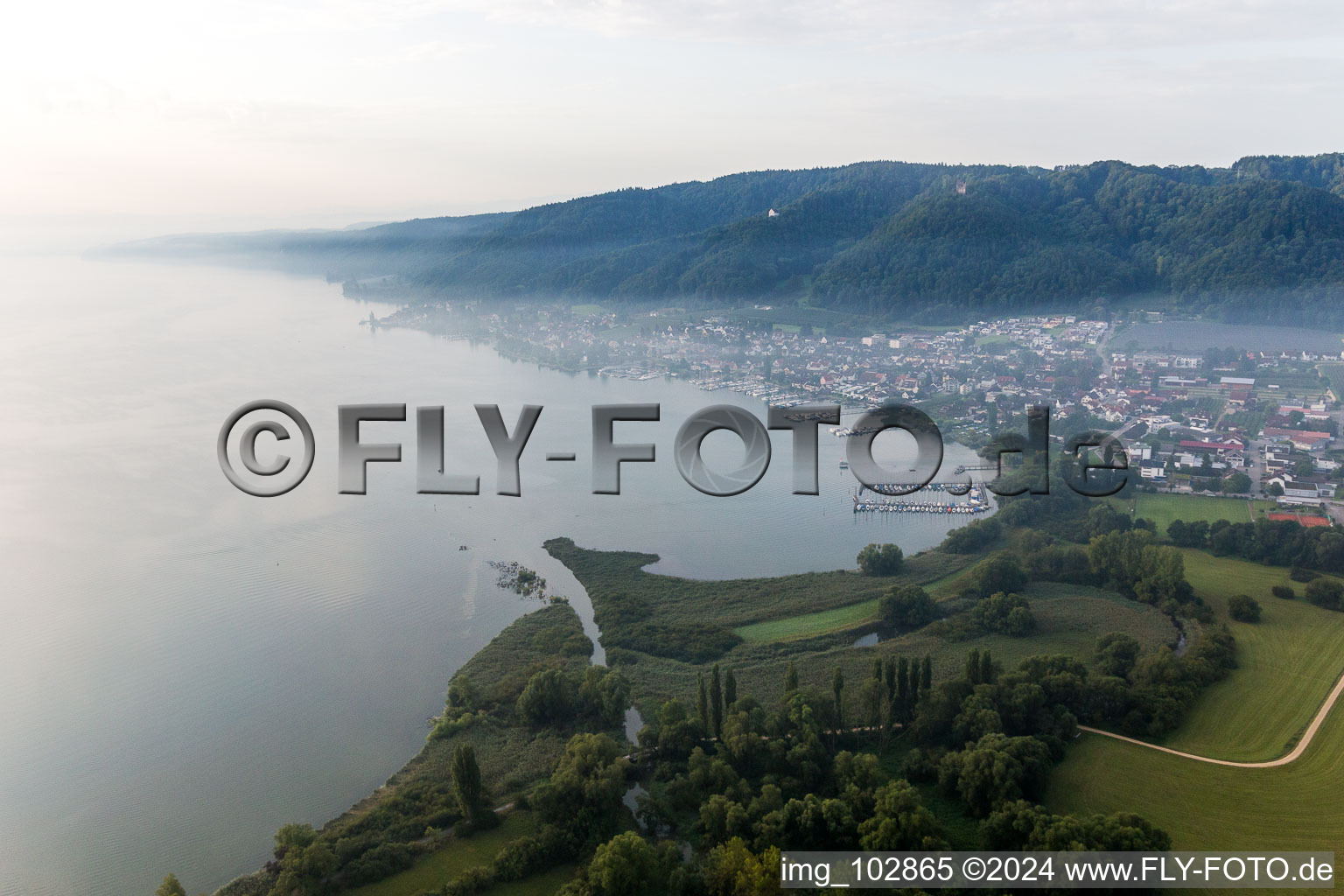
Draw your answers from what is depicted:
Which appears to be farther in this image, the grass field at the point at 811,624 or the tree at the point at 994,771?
the grass field at the point at 811,624

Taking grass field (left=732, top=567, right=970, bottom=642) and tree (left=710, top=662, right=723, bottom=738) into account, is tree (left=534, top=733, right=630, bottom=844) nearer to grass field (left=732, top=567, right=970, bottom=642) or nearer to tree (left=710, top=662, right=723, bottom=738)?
tree (left=710, top=662, right=723, bottom=738)

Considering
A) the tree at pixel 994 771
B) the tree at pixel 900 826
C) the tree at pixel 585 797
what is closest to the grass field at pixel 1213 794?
the tree at pixel 994 771

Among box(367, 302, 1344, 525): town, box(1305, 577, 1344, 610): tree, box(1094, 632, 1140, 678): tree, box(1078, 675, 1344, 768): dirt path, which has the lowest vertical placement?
box(1078, 675, 1344, 768): dirt path

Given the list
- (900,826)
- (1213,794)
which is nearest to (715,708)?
(900,826)

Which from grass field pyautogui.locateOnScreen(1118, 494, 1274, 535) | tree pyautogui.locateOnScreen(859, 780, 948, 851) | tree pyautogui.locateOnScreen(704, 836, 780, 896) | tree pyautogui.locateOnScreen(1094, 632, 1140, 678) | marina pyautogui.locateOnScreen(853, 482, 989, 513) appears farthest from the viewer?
marina pyautogui.locateOnScreen(853, 482, 989, 513)

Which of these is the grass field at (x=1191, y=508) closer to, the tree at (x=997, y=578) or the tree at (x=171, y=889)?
the tree at (x=997, y=578)

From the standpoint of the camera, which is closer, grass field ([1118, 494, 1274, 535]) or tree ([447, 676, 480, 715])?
tree ([447, 676, 480, 715])

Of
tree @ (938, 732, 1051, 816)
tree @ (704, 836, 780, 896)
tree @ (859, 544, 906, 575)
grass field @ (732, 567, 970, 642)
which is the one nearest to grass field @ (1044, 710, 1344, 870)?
tree @ (938, 732, 1051, 816)

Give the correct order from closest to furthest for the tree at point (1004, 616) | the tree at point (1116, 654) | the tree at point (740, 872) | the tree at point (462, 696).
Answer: the tree at point (740, 872), the tree at point (462, 696), the tree at point (1116, 654), the tree at point (1004, 616)
